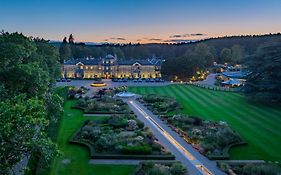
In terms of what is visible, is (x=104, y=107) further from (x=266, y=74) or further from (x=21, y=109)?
(x=21, y=109)

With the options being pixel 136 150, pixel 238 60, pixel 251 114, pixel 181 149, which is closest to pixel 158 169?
pixel 136 150

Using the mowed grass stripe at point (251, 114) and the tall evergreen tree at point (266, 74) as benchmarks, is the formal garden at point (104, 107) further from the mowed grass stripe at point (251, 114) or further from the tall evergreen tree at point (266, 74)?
the tall evergreen tree at point (266, 74)

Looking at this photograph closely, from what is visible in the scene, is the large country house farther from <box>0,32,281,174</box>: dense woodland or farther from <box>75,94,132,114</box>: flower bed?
<box>75,94,132,114</box>: flower bed

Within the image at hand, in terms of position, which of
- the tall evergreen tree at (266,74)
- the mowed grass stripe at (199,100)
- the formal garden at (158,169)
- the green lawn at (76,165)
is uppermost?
the tall evergreen tree at (266,74)

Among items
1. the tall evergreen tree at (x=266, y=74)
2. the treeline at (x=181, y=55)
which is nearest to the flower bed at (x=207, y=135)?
the tall evergreen tree at (x=266, y=74)

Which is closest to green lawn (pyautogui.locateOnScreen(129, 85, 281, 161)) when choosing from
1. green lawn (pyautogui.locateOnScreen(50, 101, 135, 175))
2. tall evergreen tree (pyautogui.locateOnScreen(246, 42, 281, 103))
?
tall evergreen tree (pyautogui.locateOnScreen(246, 42, 281, 103))
